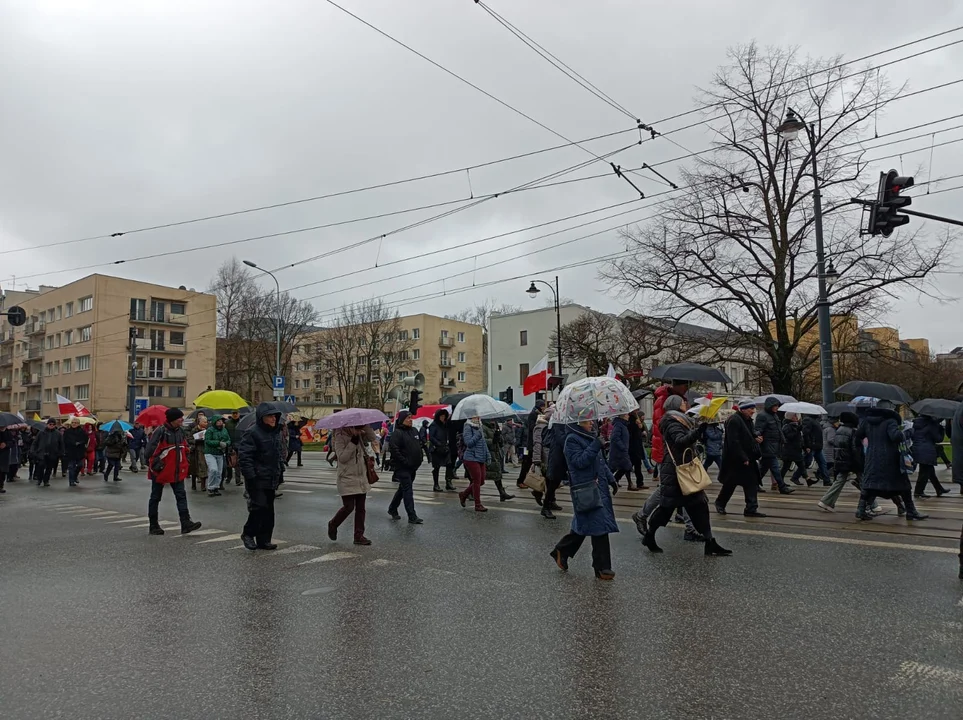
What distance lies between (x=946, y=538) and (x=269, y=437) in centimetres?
827

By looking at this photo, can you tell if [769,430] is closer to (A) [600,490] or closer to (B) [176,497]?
(A) [600,490]

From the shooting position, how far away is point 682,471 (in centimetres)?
775

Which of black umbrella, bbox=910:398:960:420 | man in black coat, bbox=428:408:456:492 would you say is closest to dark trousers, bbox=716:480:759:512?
black umbrella, bbox=910:398:960:420

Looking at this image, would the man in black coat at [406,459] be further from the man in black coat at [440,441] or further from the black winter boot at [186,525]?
the man in black coat at [440,441]

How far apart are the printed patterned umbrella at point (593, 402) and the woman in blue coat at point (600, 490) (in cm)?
13

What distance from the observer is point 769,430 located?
1354 centimetres

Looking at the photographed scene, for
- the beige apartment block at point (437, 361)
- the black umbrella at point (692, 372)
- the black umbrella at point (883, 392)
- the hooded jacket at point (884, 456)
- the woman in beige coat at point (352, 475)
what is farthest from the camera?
the beige apartment block at point (437, 361)

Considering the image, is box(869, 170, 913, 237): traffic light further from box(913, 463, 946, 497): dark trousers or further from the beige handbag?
the beige handbag

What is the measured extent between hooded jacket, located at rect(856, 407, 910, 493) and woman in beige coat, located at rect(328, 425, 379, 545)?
6582mm

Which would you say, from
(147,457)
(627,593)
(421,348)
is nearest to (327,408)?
(421,348)

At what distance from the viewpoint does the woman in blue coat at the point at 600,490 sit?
6801mm

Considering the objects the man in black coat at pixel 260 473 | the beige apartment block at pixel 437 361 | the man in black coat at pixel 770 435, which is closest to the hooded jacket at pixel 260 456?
the man in black coat at pixel 260 473

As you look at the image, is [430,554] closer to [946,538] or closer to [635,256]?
[946,538]

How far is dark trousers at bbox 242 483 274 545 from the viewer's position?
Result: 28.9 ft
